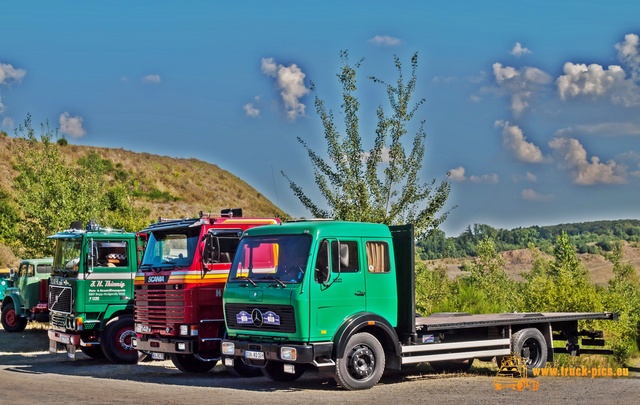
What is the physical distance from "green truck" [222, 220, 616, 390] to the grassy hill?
3046 inches

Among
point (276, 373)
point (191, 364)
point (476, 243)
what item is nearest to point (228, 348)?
point (276, 373)

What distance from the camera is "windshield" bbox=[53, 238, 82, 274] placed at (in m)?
20.5

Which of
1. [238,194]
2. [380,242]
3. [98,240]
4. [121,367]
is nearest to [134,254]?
[98,240]

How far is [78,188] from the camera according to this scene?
38938 millimetres

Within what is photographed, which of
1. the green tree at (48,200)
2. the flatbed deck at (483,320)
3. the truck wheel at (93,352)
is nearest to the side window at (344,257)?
the flatbed deck at (483,320)

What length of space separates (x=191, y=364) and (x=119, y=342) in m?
2.95

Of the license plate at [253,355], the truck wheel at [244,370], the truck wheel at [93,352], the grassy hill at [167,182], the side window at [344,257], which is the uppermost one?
the grassy hill at [167,182]

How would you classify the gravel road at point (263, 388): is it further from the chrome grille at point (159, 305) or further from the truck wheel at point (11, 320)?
the truck wheel at point (11, 320)

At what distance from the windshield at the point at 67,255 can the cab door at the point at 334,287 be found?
846 centimetres

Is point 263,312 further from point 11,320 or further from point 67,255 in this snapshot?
point 11,320

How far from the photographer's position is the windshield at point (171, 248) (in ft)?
54.6

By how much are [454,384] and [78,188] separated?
27.3 meters

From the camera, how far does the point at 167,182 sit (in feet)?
373

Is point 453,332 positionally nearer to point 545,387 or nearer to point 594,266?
point 545,387
